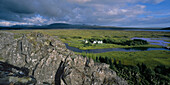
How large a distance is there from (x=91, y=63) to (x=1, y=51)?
1262cm

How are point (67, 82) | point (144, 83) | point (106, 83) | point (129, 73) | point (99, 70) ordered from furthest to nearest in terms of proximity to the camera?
point (129, 73)
point (144, 83)
point (99, 70)
point (106, 83)
point (67, 82)

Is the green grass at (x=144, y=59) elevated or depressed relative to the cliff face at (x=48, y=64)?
depressed

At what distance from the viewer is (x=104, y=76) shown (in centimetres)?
1332

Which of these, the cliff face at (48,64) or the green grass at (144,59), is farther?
the green grass at (144,59)

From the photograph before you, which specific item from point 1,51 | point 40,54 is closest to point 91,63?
point 40,54

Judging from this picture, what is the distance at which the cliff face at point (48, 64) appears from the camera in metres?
11.9

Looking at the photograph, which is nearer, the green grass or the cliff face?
the cliff face

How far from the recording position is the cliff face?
1185 cm

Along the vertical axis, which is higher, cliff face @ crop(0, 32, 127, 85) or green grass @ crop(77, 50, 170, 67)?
cliff face @ crop(0, 32, 127, 85)

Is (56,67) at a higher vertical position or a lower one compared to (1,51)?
lower

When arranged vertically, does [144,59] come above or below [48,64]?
below

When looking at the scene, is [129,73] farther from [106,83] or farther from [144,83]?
[106,83]

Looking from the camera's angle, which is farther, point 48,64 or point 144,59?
point 144,59

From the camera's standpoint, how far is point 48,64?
12992 millimetres
